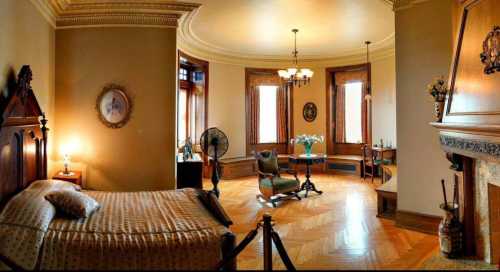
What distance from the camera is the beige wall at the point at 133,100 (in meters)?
4.63

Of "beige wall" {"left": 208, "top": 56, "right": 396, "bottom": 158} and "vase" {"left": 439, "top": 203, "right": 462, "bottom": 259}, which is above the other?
"beige wall" {"left": 208, "top": 56, "right": 396, "bottom": 158}

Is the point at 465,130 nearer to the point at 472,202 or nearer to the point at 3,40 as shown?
the point at 472,202

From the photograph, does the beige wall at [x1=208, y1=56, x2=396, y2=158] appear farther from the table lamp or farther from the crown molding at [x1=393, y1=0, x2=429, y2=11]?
the table lamp

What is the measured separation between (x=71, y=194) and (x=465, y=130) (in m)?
3.37

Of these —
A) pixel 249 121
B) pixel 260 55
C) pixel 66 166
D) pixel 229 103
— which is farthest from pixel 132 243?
pixel 260 55

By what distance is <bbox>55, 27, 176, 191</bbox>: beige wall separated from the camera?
4.63m

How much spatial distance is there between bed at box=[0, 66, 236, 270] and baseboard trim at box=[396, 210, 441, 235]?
8.28ft

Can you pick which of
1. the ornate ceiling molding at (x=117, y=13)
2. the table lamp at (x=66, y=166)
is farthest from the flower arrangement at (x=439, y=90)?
the table lamp at (x=66, y=166)

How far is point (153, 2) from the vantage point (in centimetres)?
451

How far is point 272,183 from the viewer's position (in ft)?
17.8

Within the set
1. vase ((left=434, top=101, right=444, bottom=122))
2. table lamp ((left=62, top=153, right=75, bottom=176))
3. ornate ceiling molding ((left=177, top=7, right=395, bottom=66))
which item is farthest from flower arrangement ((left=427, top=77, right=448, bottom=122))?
table lamp ((left=62, top=153, right=75, bottom=176))

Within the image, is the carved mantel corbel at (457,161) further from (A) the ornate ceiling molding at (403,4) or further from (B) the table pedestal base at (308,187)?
(B) the table pedestal base at (308,187)

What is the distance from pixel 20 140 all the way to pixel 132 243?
1.84m

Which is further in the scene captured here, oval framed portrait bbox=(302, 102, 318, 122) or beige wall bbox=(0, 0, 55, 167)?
oval framed portrait bbox=(302, 102, 318, 122)
